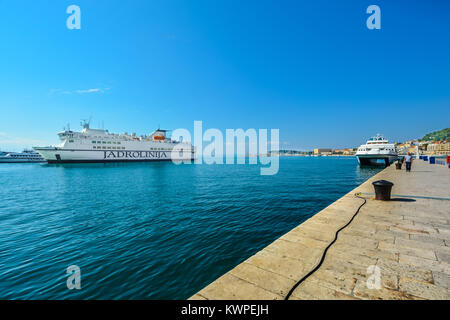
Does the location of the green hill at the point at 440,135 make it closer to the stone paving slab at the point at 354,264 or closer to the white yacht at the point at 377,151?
the white yacht at the point at 377,151

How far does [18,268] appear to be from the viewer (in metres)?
5.68

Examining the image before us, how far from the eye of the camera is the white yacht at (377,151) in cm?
3625

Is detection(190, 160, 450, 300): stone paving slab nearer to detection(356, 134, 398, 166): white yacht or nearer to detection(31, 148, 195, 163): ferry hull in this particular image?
detection(356, 134, 398, 166): white yacht

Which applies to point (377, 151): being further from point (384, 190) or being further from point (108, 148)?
point (108, 148)

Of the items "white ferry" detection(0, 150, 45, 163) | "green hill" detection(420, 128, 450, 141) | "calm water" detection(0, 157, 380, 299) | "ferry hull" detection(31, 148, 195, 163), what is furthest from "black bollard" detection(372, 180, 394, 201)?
"green hill" detection(420, 128, 450, 141)

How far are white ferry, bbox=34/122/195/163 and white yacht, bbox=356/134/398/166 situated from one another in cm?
7657

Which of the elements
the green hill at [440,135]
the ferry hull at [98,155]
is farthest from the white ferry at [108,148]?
the green hill at [440,135]

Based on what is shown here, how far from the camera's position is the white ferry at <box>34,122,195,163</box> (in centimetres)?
6147

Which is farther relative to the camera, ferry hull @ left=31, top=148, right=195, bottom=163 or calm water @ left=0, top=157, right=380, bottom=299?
ferry hull @ left=31, top=148, right=195, bottom=163
